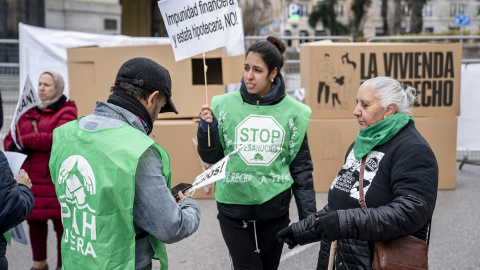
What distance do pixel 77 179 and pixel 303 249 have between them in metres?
3.42

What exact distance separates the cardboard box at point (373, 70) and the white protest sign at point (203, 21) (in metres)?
3.11

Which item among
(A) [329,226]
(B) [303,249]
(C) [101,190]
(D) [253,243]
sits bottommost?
(B) [303,249]

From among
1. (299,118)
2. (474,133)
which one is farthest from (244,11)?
(299,118)

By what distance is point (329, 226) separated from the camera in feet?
7.76

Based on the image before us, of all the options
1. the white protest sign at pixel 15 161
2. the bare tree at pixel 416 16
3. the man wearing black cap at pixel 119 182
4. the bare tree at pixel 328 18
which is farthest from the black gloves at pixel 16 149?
the bare tree at pixel 328 18

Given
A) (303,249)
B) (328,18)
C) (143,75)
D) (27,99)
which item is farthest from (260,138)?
(328,18)

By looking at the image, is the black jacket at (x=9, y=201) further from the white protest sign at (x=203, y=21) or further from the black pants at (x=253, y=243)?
the white protest sign at (x=203, y=21)

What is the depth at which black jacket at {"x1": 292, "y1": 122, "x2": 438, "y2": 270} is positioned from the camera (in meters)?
2.33

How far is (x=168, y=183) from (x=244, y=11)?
96.4 feet

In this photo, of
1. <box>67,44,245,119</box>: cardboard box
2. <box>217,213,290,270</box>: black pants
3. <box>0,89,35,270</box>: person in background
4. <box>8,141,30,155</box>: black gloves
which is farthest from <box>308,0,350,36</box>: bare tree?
<box>0,89,35,270</box>: person in background

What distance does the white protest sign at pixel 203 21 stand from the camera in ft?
11.8

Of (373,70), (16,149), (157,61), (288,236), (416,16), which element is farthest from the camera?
(416,16)

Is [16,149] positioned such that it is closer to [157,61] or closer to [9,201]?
[9,201]

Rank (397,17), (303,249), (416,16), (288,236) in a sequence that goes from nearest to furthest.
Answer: (288,236), (303,249), (397,17), (416,16)
